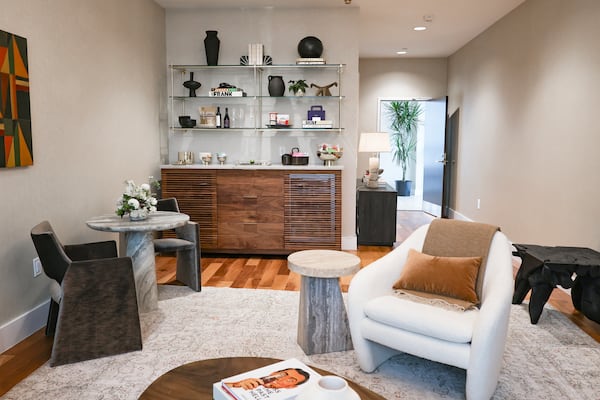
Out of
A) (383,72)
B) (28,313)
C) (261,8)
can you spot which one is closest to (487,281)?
(28,313)

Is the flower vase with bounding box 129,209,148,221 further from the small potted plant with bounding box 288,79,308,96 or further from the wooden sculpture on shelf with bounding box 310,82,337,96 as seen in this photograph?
the wooden sculpture on shelf with bounding box 310,82,337,96

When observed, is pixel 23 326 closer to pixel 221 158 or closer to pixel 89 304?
pixel 89 304

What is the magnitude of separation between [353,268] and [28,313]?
2.09 meters

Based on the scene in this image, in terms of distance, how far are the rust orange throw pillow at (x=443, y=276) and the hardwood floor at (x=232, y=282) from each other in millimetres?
1174

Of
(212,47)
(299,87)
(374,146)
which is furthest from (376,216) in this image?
(212,47)

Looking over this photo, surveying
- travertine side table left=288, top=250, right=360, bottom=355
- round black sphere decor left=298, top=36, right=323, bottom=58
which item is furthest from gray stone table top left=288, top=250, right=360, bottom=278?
round black sphere decor left=298, top=36, right=323, bottom=58

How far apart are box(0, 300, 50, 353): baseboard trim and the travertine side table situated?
1726mm

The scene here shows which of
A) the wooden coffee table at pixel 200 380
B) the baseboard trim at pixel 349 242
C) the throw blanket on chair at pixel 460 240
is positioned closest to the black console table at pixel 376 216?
the baseboard trim at pixel 349 242

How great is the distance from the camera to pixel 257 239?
5.14m

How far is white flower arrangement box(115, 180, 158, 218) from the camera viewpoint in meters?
3.38

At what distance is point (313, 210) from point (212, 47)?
6.74 feet

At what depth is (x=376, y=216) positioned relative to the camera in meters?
5.77

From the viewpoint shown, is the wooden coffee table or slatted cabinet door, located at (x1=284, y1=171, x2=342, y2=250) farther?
slatted cabinet door, located at (x1=284, y1=171, x2=342, y2=250)

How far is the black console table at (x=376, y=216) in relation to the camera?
5.72 metres
